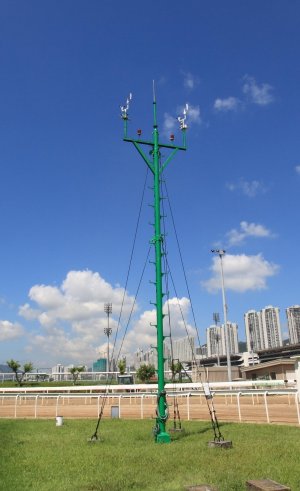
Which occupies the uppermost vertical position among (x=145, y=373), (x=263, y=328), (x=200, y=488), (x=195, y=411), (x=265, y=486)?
(x=263, y=328)

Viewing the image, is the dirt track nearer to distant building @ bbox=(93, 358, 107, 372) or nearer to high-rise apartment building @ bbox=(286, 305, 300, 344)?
distant building @ bbox=(93, 358, 107, 372)

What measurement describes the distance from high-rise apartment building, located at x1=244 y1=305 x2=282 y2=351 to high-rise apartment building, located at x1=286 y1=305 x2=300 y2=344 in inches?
237

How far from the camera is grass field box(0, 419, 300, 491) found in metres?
9.20

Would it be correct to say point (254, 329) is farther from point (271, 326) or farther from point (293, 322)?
point (293, 322)

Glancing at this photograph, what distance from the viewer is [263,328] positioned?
192 metres

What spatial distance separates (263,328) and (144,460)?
18879cm

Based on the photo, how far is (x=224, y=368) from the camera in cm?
6312

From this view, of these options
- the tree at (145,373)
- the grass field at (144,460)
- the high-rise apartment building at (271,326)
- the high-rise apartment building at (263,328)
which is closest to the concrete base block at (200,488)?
the grass field at (144,460)

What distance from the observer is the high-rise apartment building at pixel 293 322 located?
18625 centimetres

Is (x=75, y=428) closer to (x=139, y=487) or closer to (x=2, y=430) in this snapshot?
(x=2, y=430)

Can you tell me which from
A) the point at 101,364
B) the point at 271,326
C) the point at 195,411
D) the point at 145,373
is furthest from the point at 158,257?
the point at 271,326

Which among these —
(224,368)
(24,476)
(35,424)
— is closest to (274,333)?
(224,368)

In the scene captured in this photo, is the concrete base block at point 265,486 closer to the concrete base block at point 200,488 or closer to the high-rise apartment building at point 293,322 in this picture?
the concrete base block at point 200,488

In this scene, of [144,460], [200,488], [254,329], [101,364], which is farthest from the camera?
[254,329]
